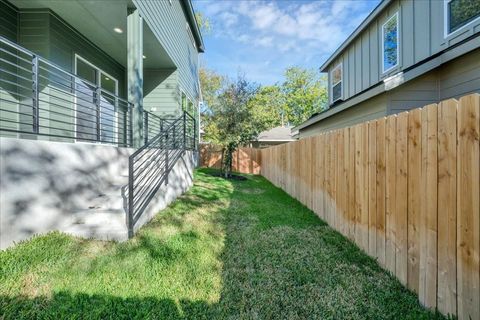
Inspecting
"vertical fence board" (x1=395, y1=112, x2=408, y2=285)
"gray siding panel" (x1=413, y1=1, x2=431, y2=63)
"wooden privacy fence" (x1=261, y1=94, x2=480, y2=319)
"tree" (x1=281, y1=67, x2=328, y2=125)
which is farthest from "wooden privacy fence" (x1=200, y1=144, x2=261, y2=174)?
"tree" (x1=281, y1=67, x2=328, y2=125)

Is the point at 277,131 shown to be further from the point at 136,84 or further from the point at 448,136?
the point at 448,136

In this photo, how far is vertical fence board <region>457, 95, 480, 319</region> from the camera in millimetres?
1718

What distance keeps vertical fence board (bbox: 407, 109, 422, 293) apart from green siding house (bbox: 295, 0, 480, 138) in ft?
12.5

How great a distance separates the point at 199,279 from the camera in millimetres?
2688

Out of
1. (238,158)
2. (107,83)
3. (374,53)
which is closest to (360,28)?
(374,53)

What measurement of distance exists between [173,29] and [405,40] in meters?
7.35

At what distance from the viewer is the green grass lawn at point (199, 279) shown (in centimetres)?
216

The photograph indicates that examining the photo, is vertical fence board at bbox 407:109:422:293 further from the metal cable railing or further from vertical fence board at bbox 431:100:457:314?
the metal cable railing

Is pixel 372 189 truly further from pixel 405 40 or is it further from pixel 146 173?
pixel 405 40

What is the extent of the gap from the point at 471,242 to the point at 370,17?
926 cm

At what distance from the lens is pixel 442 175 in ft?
6.59

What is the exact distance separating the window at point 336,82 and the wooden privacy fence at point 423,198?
28.1 ft

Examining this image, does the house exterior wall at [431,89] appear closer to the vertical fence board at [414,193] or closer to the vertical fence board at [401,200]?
the vertical fence board at [401,200]

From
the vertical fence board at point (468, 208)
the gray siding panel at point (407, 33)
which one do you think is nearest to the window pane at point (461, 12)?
the gray siding panel at point (407, 33)
